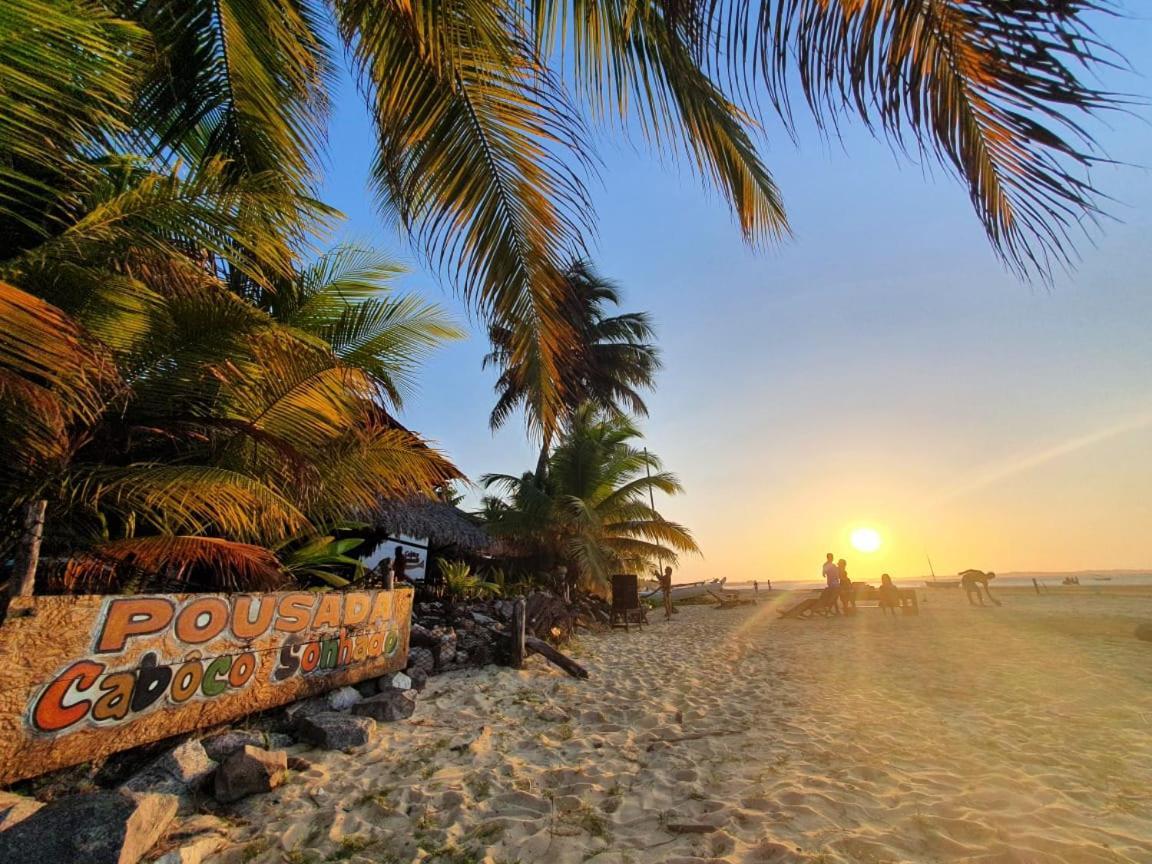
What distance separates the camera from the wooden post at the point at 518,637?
21.4 feet

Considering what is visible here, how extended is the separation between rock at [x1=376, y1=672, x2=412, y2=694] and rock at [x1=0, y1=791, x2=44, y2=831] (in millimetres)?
2836

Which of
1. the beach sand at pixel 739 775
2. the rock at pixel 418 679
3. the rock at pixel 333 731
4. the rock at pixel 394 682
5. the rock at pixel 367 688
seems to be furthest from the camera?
the rock at pixel 418 679

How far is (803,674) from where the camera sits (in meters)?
6.55

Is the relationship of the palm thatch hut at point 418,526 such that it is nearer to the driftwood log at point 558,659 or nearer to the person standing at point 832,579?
the driftwood log at point 558,659

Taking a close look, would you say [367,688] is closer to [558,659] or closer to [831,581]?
[558,659]

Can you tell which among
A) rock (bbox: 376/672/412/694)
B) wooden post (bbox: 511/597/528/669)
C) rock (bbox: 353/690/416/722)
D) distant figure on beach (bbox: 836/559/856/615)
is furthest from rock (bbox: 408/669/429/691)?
distant figure on beach (bbox: 836/559/856/615)

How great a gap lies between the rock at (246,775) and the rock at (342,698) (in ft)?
4.39

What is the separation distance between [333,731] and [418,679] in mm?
1813

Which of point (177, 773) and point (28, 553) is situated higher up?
point (28, 553)

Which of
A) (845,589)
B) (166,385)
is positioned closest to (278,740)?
(166,385)

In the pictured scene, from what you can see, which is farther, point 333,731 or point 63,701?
point 333,731

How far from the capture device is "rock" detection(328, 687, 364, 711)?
4.34 m

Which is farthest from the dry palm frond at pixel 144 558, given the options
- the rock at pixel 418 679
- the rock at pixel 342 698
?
the rock at pixel 418 679

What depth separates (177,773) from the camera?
113 inches
